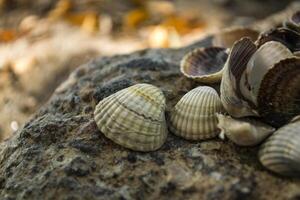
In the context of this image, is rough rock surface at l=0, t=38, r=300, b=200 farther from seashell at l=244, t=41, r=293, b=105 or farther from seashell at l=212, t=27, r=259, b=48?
seashell at l=212, t=27, r=259, b=48

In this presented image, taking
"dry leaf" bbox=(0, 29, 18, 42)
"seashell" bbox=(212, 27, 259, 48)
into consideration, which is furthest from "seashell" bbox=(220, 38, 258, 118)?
"dry leaf" bbox=(0, 29, 18, 42)

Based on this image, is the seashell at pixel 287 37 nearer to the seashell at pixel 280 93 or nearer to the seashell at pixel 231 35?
the seashell at pixel 280 93

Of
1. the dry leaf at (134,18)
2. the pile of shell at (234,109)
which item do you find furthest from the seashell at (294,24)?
the dry leaf at (134,18)

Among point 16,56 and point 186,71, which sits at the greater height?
point 186,71

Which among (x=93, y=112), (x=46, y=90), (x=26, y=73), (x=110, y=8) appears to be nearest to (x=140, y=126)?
(x=93, y=112)

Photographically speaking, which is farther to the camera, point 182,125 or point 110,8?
point 110,8

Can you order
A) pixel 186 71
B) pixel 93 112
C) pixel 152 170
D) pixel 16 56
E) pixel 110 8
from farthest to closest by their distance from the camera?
pixel 110 8 < pixel 16 56 < pixel 186 71 < pixel 93 112 < pixel 152 170

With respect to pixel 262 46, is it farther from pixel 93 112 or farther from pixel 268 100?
pixel 93 112
